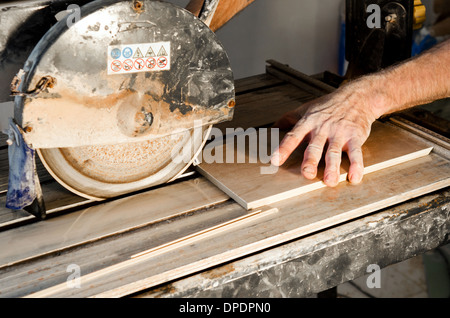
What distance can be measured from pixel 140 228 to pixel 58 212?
0.22m

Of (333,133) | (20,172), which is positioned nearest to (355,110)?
(333,133)

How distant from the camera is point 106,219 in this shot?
129cm

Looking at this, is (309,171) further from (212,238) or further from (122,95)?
(122,95)

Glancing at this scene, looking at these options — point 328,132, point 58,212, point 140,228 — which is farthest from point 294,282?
point 58,212

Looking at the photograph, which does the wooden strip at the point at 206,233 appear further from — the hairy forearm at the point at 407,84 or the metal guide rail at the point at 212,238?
the hairy forearm at the point at 407,84

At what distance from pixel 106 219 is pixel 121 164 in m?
0.13

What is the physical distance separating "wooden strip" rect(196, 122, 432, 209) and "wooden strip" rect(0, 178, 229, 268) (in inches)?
1.8

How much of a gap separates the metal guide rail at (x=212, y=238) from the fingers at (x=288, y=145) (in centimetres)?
15

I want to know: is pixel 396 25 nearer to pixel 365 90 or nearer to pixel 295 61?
pixel 365 90

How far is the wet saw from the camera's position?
113cm

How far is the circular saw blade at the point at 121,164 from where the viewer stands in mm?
1261

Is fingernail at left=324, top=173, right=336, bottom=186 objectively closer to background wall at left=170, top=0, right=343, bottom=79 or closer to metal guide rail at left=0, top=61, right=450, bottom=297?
metal guide rail at left=0, top=61, right=450, bottom=297

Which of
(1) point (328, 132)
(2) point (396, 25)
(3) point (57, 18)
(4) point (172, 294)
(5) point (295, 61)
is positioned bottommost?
(5) point (295, 61)

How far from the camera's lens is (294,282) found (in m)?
1.20
